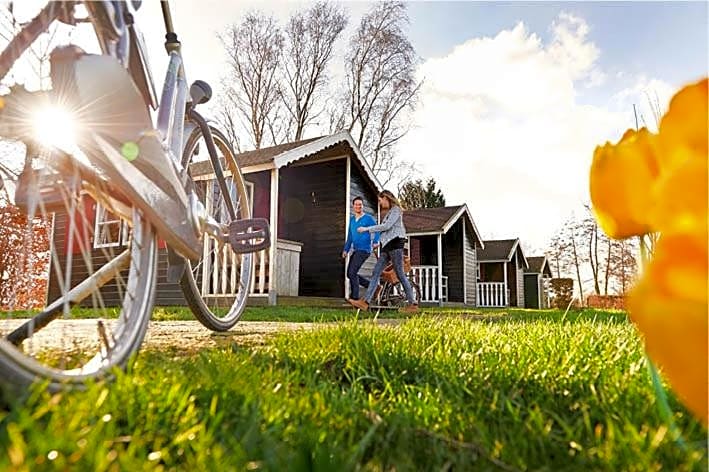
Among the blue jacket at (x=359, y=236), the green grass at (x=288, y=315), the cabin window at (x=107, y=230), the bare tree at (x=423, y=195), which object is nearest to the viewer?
the cabin window at (x=107, y=230)

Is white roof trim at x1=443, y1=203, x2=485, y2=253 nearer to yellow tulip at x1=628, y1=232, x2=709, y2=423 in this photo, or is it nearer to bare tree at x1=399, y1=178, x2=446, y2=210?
bare tree at x1=399, y1=178, x2=446, y2=210

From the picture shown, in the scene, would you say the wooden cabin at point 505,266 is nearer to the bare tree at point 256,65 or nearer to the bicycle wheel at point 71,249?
the bare tree at point 256,65

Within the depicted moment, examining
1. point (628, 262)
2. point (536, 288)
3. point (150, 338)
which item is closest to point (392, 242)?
point (150, 338)

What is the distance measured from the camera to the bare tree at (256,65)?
2156cm

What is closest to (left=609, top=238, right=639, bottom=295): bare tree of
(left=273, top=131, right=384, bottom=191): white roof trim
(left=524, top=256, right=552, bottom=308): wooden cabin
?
(left=273, top=131, right=384, bottom=191): white roof trim

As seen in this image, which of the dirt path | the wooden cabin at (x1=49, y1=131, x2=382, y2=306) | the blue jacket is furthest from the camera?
the wooden cabin at (x1=49, y1=131, x2=382, y2=306)

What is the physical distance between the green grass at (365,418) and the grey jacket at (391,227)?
6.19m

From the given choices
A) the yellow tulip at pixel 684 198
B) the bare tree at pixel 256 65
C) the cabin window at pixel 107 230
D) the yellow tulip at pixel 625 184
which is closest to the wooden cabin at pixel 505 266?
the bare tree at pixel 256 65

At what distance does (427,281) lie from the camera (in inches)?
709

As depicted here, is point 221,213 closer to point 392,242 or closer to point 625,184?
point 625,184

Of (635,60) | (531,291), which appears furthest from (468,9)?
(531,291)

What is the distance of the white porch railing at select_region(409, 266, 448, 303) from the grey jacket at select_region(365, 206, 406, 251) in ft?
30.3

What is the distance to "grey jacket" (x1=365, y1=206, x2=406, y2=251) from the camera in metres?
7.99

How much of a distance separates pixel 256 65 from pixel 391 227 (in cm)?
1607
